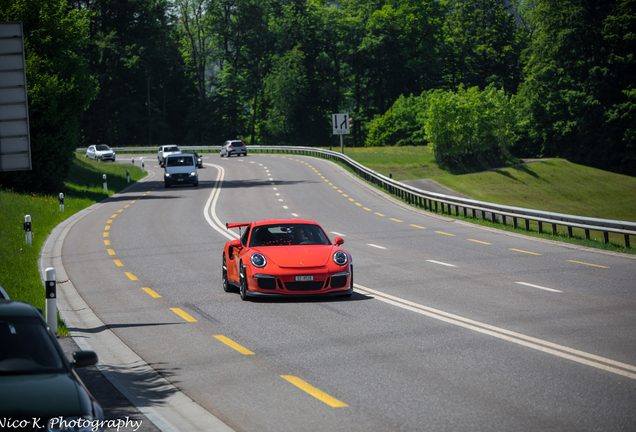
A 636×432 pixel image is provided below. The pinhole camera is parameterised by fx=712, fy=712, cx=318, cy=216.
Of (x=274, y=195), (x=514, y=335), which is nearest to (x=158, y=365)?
(x=514, y=335)

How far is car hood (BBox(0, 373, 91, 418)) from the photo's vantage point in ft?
14.2

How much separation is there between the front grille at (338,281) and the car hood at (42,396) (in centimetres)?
695

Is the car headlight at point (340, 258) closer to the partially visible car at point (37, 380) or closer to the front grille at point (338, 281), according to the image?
the front grille at point (338, 281)

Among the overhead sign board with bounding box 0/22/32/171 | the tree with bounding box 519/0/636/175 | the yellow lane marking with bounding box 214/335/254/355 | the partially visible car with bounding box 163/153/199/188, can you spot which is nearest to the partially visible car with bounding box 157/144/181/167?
the partially visible car with bounding box 163/153/199/188

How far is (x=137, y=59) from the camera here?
295ft

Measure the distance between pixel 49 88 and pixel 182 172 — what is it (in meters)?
10.9

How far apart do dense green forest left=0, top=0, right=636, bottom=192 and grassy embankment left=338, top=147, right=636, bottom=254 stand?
520 cm

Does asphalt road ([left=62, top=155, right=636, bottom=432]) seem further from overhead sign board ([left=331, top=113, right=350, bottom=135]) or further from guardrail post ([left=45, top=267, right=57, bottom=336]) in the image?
overhead sign board ([left=331, top=113, right=350, bottom=135])

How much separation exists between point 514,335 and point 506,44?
95.4m

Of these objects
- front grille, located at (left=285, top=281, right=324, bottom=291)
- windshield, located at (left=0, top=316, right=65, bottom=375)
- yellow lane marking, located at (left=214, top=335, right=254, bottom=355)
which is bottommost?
yellow lane marking, located at (left=214, top=335, right=254, bottom=355)

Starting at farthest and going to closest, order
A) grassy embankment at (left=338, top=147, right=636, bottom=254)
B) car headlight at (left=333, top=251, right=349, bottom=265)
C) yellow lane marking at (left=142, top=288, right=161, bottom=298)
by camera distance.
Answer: grassy embankment at (left=338, top=147, right=636, bottom=254) < yellow lane marking at (left=142, top=288, right=161, bottom=298) < car headlight at (left=333, top=251, right=349, bottom=265)

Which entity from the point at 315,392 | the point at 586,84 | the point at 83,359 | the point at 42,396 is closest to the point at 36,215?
the point at 315,392

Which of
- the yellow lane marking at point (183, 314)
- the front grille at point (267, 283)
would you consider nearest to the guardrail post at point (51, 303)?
the yellow lane marking at point (183, 314)

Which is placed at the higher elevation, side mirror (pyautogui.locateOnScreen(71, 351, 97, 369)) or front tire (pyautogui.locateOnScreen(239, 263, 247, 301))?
side mirror (pyautogui.locateOnScreen(71, 351, 97, 369))
